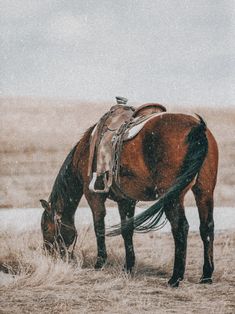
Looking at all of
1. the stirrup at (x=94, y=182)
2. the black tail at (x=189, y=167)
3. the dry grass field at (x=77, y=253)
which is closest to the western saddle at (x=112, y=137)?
the stirrup at (x=94, y=182)

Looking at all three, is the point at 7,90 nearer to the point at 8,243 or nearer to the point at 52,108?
the point at 52,108

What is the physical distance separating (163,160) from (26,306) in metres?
1.46

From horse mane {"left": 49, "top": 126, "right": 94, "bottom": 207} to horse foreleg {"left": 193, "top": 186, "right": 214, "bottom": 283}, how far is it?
1147mm

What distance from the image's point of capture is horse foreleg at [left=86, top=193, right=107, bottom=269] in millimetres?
3969

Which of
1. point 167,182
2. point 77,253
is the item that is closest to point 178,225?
point 167,182

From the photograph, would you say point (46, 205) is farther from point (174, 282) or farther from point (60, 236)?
point (174, 282)

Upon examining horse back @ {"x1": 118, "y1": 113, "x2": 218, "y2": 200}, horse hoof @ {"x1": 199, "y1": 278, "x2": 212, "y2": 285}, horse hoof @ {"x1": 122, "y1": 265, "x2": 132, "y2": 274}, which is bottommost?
horse hoof @ {"x1": 199, "y1": 278, "x2": 212, "y2": 285}

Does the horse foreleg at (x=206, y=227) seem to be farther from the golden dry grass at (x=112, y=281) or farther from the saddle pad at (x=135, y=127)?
the saddle pad at (x=135, y=127)

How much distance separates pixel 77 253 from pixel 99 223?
0.33 meters

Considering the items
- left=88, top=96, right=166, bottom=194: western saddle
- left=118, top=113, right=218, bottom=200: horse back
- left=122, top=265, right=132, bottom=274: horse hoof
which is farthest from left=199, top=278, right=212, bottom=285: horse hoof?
left=88, top=96, right=166, bottom=194: western saddle

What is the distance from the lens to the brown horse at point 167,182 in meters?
3.44

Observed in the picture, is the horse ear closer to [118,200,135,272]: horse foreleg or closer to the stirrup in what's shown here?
the stirrup

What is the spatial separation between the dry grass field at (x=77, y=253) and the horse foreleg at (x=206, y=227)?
0.21 ft

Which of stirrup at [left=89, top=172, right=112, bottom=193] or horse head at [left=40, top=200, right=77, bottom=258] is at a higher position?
stirrup at [left=89, top=172, right=112, bottom=193]
